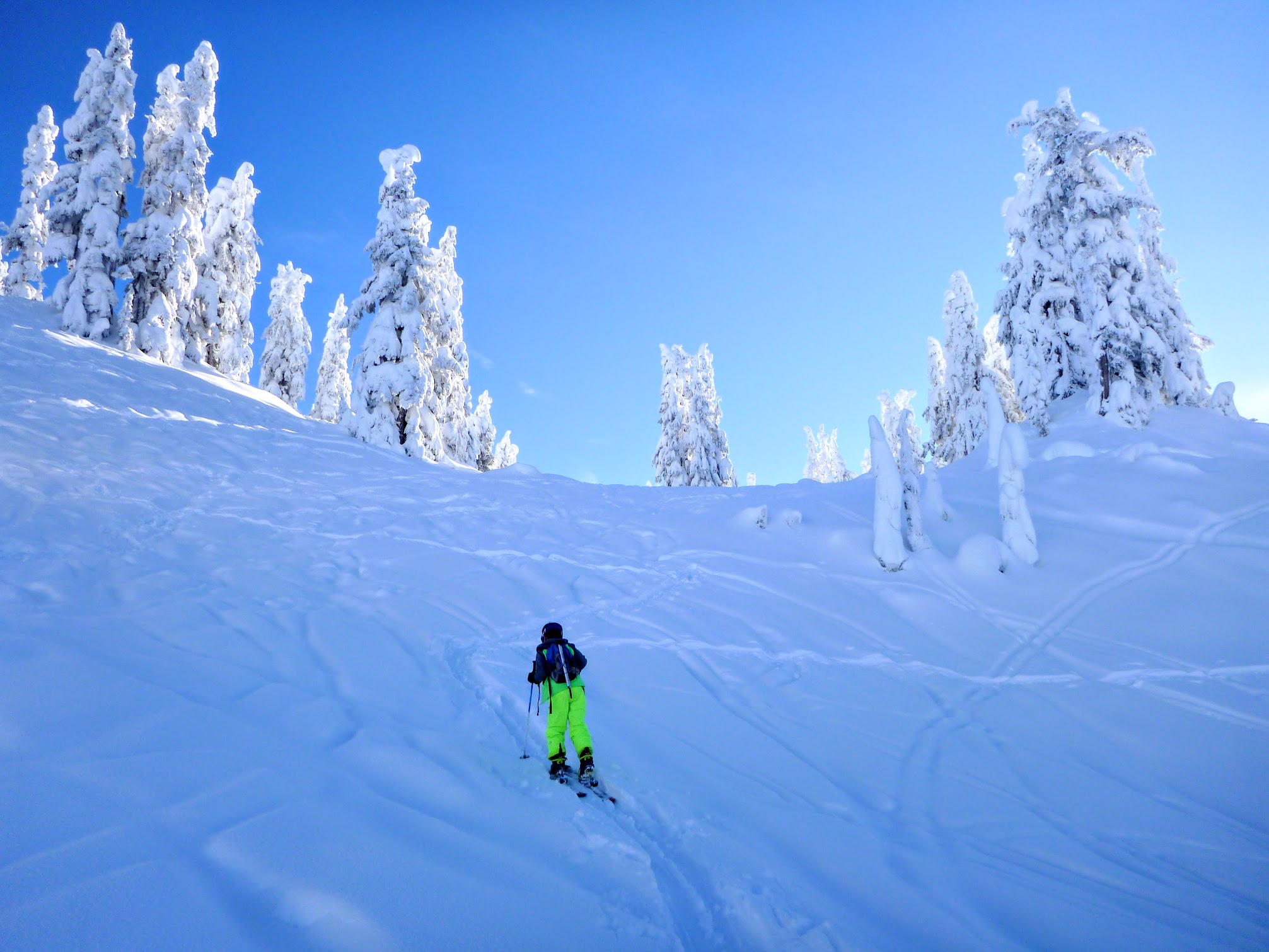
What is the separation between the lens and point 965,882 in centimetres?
464

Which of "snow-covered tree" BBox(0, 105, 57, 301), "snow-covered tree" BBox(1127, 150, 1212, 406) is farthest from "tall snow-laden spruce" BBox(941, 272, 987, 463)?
"snow-covered tree" BBox(0, 105, 57, 301)

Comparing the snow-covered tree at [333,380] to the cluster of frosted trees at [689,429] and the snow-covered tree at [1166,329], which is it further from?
the snow-covered tree at [1166,329]

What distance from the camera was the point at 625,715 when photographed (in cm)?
737

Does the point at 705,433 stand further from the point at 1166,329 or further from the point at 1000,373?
the point at 1166,329

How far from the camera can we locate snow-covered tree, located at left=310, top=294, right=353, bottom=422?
4556cm

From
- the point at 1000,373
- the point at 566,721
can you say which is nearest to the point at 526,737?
the point at 566,721

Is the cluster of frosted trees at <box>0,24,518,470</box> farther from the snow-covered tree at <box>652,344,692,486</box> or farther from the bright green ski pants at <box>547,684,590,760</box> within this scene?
the bright green ski pants at <box>547,684,590,760</box>

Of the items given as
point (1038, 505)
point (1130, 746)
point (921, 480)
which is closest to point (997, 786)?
point (1130, 746)

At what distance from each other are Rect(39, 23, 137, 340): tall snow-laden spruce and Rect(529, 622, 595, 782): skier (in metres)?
25.4

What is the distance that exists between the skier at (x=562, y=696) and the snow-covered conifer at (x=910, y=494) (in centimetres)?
923

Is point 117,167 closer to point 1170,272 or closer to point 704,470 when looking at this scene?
point 704,470

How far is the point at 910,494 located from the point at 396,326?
1973 cm

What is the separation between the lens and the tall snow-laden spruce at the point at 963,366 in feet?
106

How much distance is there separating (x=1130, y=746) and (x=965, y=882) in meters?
4.02
